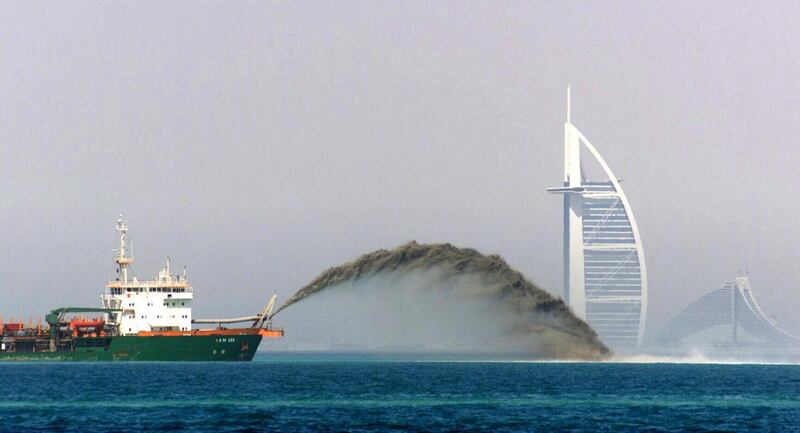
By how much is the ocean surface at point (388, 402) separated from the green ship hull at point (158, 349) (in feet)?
21.6

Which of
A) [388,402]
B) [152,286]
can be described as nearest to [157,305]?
[152,286]

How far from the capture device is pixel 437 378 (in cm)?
11912

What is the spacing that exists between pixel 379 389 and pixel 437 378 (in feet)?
64.0

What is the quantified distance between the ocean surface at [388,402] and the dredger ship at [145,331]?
295 inches

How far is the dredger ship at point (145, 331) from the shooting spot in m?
138

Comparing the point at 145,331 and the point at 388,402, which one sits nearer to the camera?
the point at 388,402

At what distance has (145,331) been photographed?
458ft

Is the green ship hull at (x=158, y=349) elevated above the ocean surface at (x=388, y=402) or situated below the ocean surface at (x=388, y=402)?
above

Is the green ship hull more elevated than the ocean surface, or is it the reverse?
the green ship hull

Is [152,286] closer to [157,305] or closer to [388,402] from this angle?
[157,305]

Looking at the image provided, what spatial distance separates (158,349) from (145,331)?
332 centimetres

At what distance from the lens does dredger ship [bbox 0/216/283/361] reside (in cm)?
13750

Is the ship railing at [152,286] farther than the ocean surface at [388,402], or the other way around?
the ship railing at [152,286]

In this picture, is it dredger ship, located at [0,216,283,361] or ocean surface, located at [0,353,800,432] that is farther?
dredger ship, located at [0,216,283,361]
